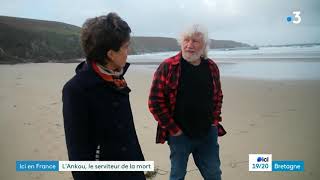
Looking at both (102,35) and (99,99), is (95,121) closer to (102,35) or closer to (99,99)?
(99,99)

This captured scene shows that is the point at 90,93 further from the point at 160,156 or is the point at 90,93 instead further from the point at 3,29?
the point at 160,156

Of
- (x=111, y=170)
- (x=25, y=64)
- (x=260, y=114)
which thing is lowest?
(x=260, y=114)

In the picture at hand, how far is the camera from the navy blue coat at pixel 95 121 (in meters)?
1.12

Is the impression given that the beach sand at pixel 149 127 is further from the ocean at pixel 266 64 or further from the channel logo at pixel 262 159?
the ocean at pixel 266 64

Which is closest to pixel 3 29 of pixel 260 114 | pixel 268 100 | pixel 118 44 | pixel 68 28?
pixel 68 28

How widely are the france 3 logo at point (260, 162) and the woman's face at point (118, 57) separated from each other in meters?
1.16

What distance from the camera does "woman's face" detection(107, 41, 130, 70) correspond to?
1222 millimetres

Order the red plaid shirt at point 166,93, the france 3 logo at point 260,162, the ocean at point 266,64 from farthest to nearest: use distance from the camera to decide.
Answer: the ocean at point 266,64, the france 3 logo at point 260,162, the red plaid shirt at point 166,93

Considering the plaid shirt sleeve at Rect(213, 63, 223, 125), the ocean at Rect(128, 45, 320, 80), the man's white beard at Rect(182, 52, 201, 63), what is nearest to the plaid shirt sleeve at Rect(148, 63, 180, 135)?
the man's white beard at Rect(182, 52, 201, 63)

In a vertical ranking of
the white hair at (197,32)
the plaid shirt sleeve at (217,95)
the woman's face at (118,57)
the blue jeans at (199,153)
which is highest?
the white hair at (197,32)

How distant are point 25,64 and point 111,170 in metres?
1.51

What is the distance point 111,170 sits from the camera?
1275 mm

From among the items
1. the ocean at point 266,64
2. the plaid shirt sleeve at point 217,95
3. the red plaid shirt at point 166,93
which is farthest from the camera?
the ocean at point 266,64
